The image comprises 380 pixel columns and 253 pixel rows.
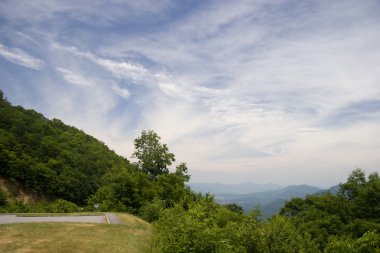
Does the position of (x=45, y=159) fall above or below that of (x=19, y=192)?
above

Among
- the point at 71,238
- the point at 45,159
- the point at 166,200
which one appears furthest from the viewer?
the point at 45,159

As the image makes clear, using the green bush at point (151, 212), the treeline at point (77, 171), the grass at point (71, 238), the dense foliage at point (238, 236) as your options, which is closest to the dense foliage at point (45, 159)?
the treeline at point (77, 171)

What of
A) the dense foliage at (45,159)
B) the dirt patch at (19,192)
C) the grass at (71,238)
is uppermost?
the dense foliage at (45,159)

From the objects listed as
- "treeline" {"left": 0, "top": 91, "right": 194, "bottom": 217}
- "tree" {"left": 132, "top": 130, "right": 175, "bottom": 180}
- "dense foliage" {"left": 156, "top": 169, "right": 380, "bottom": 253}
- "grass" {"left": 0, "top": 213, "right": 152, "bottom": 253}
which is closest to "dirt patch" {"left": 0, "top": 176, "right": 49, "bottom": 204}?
"treeline" {"left": 0, "top": 91, "right": 194, "bottom": 217}

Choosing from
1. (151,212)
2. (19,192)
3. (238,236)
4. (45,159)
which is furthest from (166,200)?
(45,159)

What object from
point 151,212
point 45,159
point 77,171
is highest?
point 45,159

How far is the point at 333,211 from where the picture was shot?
4922cm

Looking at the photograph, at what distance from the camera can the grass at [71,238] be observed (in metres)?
13.8

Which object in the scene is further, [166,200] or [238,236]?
[166,200]

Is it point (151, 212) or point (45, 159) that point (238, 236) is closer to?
point (151, 212)

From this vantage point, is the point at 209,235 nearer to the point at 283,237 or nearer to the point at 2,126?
the point at 283,237

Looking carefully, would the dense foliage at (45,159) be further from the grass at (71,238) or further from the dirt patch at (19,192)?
the grass at (71,238)

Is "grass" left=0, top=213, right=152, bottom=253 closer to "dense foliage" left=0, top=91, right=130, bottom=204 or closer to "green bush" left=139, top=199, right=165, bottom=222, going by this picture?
"green bush" left=139, top=199, right=165, bottom=222

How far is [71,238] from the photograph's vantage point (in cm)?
1572
